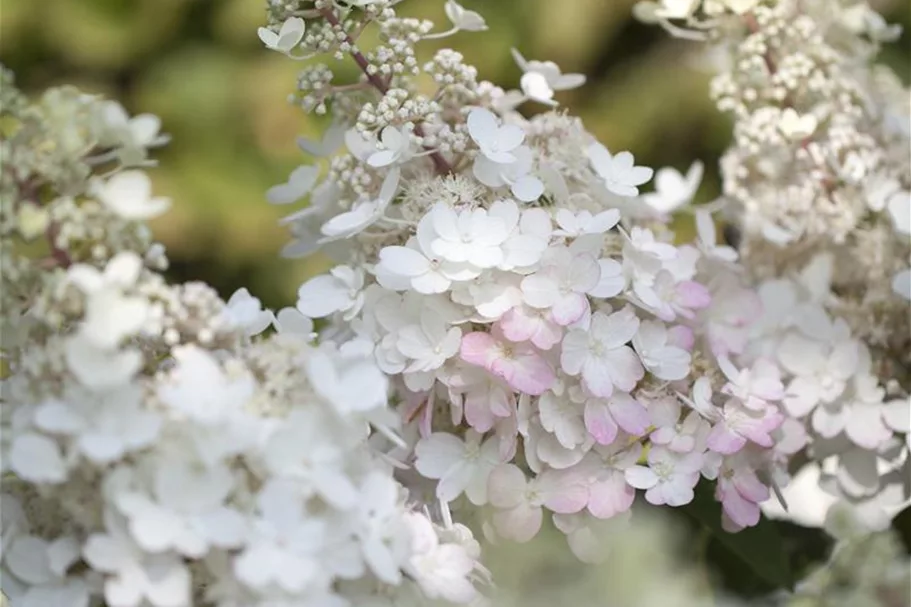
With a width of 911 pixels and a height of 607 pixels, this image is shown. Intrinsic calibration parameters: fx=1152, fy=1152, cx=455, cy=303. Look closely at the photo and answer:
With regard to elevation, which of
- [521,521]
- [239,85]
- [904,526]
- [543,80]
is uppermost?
[543,80]

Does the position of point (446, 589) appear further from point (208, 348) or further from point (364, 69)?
point (364, 69)

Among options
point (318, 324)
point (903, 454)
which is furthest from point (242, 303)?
point (903, 454)

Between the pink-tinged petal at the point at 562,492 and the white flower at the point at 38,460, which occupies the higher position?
the white flower at the point at 38,460

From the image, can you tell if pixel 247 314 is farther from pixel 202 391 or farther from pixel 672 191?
pixel 672 191

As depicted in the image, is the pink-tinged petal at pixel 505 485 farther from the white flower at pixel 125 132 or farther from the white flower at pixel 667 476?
A: the white flower at pixel 125 132

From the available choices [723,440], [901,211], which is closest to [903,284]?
[901,211]

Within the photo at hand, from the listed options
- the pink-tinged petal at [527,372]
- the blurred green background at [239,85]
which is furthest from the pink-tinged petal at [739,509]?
the blurred green background at [239,85]
